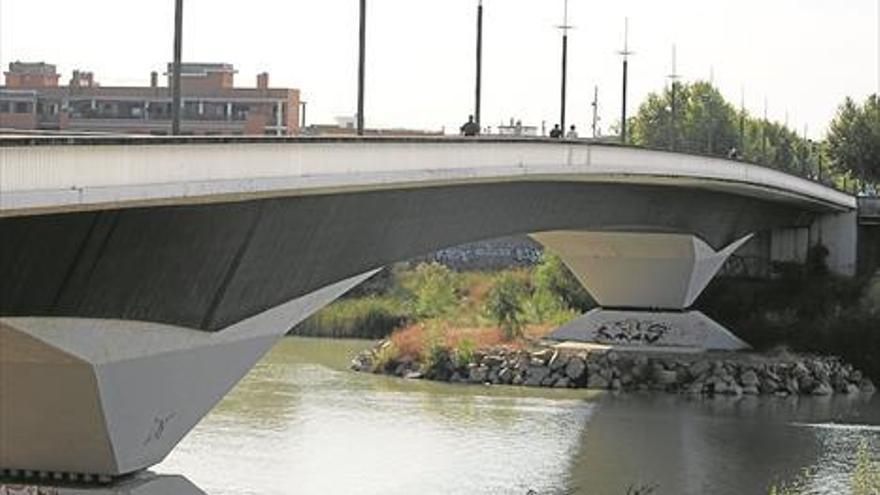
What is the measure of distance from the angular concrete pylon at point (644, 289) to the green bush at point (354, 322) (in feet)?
33.7

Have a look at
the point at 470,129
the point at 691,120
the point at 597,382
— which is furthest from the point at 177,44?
the point at 691,120

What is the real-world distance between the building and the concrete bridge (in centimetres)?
236

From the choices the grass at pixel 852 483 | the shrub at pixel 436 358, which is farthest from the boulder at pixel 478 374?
the grass at pixel 852 483

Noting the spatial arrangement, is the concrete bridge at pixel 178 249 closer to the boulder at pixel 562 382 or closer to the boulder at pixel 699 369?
the boulder at pixel 562 382

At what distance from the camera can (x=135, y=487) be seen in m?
21.2

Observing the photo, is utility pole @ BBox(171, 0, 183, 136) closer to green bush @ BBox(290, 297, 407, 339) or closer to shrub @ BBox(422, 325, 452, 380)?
shrub @ BBox(422, 325, 452, 380)

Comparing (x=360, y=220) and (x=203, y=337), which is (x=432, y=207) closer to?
(x=360, y=220)

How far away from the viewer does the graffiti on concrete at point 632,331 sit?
5144cm

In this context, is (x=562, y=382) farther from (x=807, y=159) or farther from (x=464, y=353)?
(x=807, y=159)

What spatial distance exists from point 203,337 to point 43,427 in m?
2.67

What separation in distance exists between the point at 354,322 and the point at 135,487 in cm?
4101

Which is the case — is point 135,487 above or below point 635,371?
above

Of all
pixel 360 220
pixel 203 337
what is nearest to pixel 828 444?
pixel 360 220

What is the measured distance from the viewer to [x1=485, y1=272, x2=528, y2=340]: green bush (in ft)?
174
